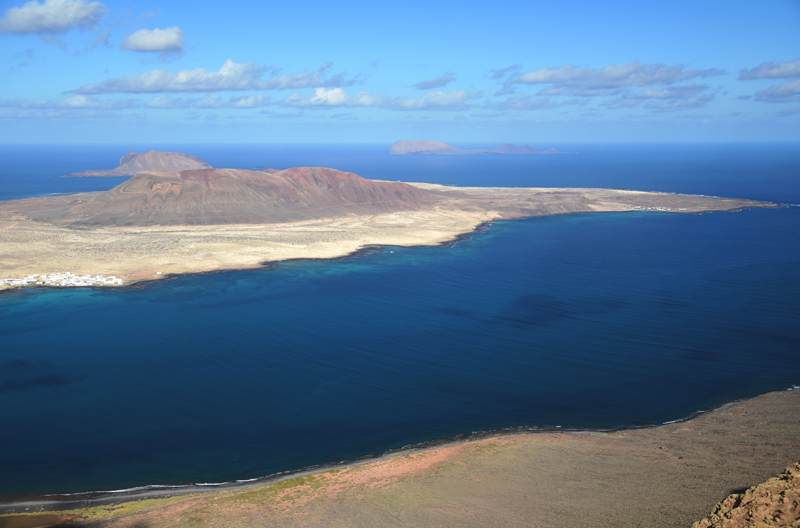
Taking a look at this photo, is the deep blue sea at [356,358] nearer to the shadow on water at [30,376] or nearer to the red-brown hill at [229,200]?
the shadow on water at [30,376]

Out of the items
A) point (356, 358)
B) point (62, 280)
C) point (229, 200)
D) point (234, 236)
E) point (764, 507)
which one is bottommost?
point (356, 358)

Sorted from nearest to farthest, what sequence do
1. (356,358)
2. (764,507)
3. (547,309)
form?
(764,507)
(356,358)
(547,309)

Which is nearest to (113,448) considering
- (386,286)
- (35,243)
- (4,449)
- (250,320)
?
(4,449)

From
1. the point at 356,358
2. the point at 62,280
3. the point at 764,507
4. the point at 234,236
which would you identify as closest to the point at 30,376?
the point at 356,358

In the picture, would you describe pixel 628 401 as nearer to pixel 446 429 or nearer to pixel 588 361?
pixel 588 361

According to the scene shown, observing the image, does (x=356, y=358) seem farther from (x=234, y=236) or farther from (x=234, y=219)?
(x=234, y=219)

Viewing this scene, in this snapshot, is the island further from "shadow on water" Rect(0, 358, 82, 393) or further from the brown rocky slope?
the brown rocky slope

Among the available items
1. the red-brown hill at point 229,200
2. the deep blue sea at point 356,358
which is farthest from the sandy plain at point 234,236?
the deep blue sea at point 356,358

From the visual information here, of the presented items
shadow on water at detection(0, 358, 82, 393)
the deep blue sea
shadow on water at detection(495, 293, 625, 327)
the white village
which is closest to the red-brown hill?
the white village
